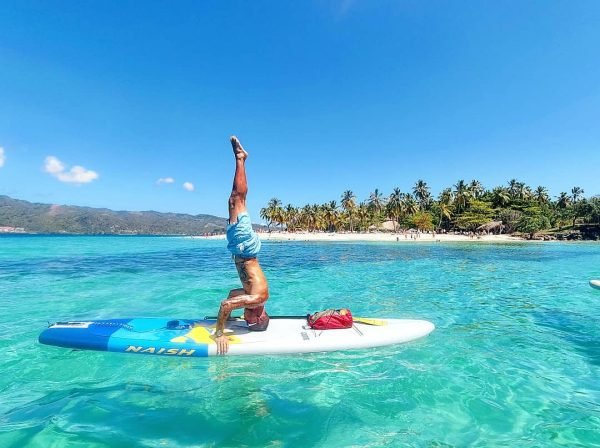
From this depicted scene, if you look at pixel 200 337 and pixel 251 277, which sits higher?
pixel 251 277

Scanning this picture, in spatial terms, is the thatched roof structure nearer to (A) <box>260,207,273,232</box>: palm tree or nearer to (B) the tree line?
(B) the tree line

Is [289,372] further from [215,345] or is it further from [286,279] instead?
[286,279]

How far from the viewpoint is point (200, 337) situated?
266 inches

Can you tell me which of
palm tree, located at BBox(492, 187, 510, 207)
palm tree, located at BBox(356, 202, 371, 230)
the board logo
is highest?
palm tree, located at BBox(492, 187, 510, 207)

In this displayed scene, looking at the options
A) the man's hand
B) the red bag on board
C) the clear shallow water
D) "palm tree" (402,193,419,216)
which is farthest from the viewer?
"palm tree" (402,193,419,216)

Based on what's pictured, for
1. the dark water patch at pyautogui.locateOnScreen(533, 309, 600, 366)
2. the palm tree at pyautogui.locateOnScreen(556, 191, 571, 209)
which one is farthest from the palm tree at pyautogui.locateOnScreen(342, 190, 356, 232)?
the dark water patch at pyautogui.locateOnScreen(533, 309, 600, 366)

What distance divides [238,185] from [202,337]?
3.21 metres

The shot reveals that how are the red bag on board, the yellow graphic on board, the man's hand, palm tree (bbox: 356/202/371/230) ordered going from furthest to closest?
palm tree (bbox: 356/202/371/230) < the red bag on board < the yellow graphic on board < the man's hand

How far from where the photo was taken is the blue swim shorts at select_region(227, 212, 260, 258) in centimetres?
679

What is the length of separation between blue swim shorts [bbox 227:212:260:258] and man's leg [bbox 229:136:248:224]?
0.44 feet

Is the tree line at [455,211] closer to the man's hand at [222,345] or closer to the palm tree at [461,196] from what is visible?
the palm tree at [461,196]

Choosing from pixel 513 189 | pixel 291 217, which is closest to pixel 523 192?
pixel 513 189

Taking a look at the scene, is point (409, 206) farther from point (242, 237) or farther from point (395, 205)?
point (242, 237)

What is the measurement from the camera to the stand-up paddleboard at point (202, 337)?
659cm
